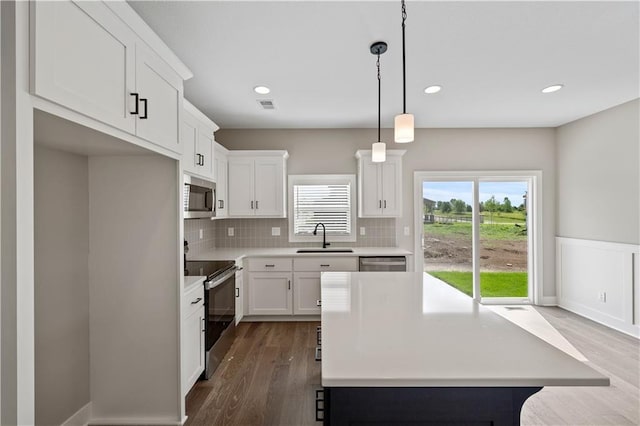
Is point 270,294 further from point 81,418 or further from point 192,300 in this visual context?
point 81,418

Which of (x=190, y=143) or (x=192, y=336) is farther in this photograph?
(x=190, y=143)

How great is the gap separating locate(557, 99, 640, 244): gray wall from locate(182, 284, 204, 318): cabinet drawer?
14.6ft

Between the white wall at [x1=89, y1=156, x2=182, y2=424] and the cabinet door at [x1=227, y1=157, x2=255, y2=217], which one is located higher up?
the cabinet door at [x1=227, y1=157, x2=255, y2=217]

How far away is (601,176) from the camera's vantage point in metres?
3.70

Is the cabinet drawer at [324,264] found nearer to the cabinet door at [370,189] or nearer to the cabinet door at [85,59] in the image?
the cabinet door at [370,189]

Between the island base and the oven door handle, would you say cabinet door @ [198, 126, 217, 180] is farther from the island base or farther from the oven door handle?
the island base

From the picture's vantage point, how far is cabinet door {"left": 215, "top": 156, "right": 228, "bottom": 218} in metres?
3.65

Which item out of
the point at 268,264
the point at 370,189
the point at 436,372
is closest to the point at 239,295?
the point at 268,264

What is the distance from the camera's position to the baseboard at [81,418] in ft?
5.88

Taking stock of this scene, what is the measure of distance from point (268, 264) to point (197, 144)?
1657mm

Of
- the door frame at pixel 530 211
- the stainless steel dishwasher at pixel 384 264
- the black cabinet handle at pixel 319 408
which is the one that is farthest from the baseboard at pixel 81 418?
the door frame at pixel 530 211

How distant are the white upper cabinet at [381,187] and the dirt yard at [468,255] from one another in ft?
2.85

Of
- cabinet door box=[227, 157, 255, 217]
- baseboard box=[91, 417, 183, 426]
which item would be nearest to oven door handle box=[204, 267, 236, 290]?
baseboard box=[91, 417, 183, 426]

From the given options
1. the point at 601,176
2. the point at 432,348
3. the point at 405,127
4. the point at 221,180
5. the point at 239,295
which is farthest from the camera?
the point at 221,180
